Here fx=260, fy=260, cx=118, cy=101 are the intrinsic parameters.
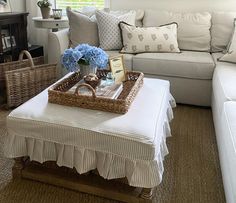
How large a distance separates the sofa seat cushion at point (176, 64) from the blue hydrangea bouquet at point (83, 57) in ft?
3.25

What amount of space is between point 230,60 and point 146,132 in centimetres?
156

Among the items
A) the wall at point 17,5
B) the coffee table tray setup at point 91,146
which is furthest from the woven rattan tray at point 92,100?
the wall at point 17,5

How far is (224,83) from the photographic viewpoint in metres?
1.88

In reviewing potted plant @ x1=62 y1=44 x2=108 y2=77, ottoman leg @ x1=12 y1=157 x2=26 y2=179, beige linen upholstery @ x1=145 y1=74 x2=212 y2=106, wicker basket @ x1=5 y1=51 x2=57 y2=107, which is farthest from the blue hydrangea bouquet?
beige linen upholstery @ x1=145 y1=74 x2=212 y2=106

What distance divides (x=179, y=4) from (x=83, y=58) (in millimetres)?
2011

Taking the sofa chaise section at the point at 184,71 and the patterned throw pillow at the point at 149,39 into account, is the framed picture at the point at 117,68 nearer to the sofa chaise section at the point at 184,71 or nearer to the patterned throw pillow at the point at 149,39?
the sofa chaise section at the point at 184,71

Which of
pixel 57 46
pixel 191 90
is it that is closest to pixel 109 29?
pixel 57 46

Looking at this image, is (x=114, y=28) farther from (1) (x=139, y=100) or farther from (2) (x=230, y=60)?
(1) (x=139, y=100)

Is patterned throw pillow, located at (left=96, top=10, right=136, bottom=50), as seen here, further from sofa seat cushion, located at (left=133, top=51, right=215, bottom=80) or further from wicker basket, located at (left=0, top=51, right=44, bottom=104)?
wicker basket, located at (left=0, top=51, right=44, bottom=104)

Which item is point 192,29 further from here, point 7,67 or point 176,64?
point 7,67

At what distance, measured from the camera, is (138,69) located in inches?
101

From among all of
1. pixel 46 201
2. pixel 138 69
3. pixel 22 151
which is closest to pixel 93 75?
pixel 22 151

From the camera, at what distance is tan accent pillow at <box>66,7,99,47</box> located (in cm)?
278

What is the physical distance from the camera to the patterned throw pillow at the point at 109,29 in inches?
107
